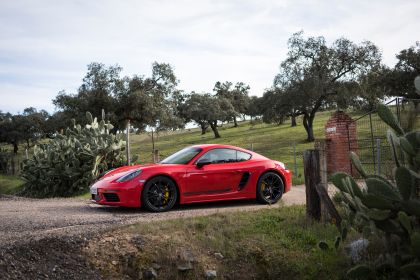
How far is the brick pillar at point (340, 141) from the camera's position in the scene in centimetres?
1634

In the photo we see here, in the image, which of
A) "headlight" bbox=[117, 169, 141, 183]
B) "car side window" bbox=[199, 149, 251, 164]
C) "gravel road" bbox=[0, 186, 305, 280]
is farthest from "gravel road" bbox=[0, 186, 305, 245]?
"car side window" bbox=[199, 149, 251, 164]

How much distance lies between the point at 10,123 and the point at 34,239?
55.7 metres

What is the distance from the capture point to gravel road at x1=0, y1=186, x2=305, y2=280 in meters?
5.43

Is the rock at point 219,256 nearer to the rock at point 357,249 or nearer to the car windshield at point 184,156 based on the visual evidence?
the rock at point 357,249

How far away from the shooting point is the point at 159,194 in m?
8.96

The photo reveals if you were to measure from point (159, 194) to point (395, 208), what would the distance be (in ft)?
17.0

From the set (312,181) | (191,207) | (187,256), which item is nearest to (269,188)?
(191,207)

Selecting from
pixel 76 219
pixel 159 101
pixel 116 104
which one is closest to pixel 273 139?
pixel 159 101

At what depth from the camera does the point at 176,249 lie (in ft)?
20.0

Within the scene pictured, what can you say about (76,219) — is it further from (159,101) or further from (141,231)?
(159,101)

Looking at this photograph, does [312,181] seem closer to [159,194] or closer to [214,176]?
[214,176]

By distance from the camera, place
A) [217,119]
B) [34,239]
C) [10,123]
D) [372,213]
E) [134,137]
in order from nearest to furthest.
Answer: [372,213] → [34,239] → [10,123] → [217,119] → [134,137]

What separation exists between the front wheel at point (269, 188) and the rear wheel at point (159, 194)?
1835mm

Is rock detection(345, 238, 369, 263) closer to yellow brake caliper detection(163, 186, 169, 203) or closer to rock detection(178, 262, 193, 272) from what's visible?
rock detection(178, 262, 193, 272)
